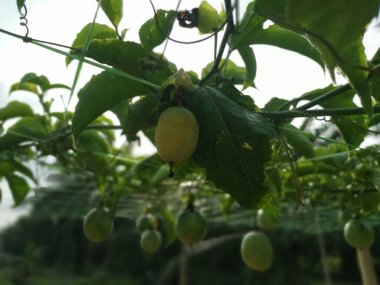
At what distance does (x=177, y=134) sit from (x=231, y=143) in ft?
0.27

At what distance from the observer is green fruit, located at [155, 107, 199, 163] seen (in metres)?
0.56

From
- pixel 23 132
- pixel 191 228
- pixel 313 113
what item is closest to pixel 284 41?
pixel 313 113

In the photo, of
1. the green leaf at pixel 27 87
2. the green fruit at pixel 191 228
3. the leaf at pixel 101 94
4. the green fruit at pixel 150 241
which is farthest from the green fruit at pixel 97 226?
the leaf at pixel 101 94

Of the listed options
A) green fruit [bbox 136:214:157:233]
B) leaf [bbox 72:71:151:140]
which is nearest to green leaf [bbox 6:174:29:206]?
green fruit [bbox 136:214:157:233]

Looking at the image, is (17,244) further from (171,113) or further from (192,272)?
(171,113)

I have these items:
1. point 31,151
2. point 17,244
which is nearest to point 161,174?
point 31,151

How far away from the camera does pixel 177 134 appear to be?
1.83 feet

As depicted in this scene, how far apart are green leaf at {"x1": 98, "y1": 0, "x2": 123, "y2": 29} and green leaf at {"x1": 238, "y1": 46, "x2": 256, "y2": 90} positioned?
0.76 ft

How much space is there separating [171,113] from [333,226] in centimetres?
179

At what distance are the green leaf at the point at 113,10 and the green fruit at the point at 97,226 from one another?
0.57 m

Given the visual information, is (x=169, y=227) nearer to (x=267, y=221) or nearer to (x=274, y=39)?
(x=267, y=221)

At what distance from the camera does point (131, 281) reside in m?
10.1

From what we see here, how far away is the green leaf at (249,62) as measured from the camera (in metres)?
0.83

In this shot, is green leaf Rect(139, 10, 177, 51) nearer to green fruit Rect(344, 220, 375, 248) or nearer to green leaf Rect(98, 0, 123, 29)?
green leaf Rect(98, 0, 123, 29)
